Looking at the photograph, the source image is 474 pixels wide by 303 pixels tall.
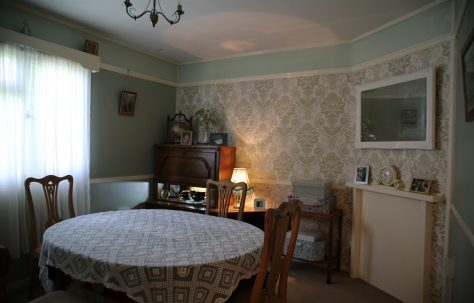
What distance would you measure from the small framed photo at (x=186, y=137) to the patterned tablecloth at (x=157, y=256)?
1911 mm

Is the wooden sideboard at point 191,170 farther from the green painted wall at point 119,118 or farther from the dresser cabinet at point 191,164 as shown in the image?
the green painted wall at point 119,118

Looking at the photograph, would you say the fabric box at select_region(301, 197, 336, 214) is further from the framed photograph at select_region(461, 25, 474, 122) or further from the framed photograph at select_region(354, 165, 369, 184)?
the framed photograph at select_region(461, 25, 474, 122)

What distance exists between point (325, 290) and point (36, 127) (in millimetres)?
3109

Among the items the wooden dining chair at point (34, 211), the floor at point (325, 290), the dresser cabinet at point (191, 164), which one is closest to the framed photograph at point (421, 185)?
the floor at point (325, 290)

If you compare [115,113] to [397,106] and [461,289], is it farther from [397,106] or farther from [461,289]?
[461,289]

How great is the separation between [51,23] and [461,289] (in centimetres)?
394

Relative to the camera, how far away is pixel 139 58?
155 inches

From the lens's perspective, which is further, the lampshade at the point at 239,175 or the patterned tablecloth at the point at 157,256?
the lampshade at the point at 239,175

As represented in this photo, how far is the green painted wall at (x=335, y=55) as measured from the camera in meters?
2.56

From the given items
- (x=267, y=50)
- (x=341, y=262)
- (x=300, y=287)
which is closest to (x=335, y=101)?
(x=267, y=50)

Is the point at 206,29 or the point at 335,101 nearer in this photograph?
the point at 206,29

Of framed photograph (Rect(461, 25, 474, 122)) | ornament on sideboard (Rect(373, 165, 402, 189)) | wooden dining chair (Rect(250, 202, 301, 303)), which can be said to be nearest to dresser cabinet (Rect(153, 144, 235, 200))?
ornament on sideboard (Rect(373, 165, 402, 189))

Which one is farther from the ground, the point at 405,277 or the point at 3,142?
the point at 3,142

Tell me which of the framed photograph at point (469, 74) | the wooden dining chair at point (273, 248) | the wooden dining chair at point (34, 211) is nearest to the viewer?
the wooden dining chair at point (273, 248)
